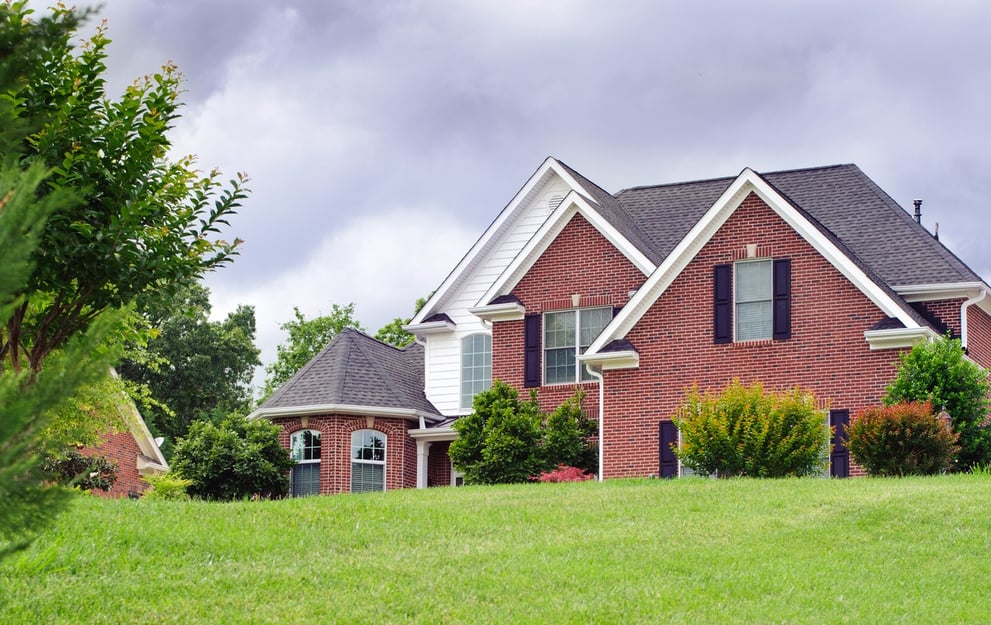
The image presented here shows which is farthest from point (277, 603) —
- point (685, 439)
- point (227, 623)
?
point (685, 439)

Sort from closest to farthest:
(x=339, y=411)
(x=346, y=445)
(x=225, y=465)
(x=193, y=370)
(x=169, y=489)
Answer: (x=169, y=489) → (x=225, y=465) → (x=339, y=411) → (x=346, y=445) → (x=193, y=370)

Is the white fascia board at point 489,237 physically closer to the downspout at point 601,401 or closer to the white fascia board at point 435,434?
the white fascia board at point 435,434

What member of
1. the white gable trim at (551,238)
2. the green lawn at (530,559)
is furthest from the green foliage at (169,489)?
the white gable trim at (551,238)

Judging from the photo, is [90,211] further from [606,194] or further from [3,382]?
[606,194]

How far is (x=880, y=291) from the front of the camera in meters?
25.6

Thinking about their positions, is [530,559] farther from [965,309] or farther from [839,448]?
[965,309]

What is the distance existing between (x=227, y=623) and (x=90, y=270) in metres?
4.77

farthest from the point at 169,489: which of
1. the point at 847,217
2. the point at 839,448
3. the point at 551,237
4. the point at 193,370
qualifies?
the point at 193,370

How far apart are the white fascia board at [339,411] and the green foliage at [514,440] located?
334cm

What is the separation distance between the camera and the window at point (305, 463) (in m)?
30.3

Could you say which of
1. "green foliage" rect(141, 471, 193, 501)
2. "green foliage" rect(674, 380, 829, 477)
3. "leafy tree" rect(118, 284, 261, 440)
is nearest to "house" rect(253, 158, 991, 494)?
"green foliage" rect(674, 380, 829, 477)

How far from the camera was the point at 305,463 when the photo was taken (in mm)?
30516

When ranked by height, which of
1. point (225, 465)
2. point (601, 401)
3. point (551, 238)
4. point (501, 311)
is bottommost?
point (225, 465)

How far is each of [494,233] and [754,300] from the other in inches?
298
